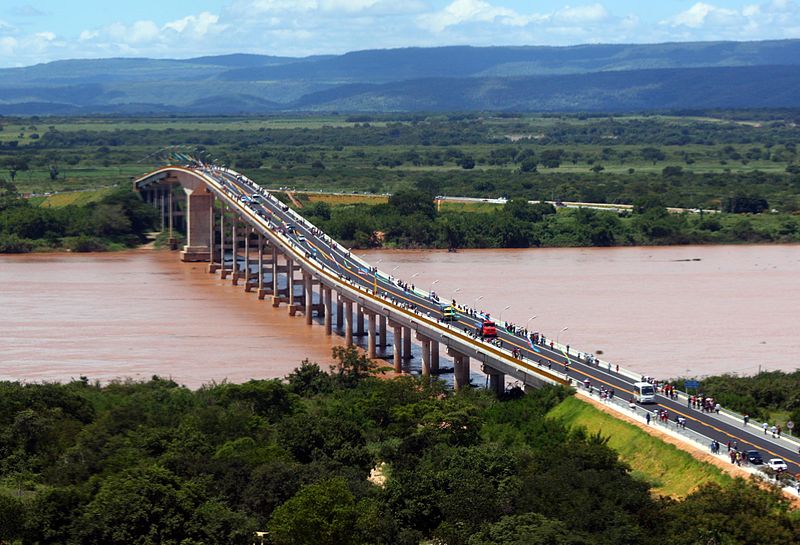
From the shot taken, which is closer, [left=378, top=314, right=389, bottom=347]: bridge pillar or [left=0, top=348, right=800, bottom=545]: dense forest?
[left=0, top=348, right=800, bottom=545]: dense forest

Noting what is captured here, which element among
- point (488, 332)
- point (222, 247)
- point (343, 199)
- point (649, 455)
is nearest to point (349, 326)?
point (488, 332)

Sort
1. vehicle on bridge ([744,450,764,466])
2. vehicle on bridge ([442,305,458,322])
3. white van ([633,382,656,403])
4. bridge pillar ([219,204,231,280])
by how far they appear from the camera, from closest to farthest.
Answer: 1. vehicle on bridge ([744,450,764,466])
2. white van ([633,382,656,403])
3. vehicle on bridge ([442,305,458,322])
4. bridge pillar ([219,204,231,280])

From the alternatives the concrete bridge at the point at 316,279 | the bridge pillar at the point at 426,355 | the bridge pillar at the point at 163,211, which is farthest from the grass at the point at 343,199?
the bridge pillar at the point at 426,355

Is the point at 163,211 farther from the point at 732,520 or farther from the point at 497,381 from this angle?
the point at 732,520

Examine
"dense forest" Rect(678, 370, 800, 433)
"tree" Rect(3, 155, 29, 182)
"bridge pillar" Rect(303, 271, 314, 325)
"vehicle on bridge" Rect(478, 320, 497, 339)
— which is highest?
"vehicle on bridge" Rect(478, 320, 497, 339)

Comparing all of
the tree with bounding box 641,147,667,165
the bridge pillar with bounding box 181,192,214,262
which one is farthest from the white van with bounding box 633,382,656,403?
the tree with bounding box 641,147,667,165

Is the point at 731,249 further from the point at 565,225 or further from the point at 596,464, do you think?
the point at 596,464

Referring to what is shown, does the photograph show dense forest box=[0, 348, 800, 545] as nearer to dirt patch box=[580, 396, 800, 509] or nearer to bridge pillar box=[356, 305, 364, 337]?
dirt patch box=[580, 396, 800, 509]
